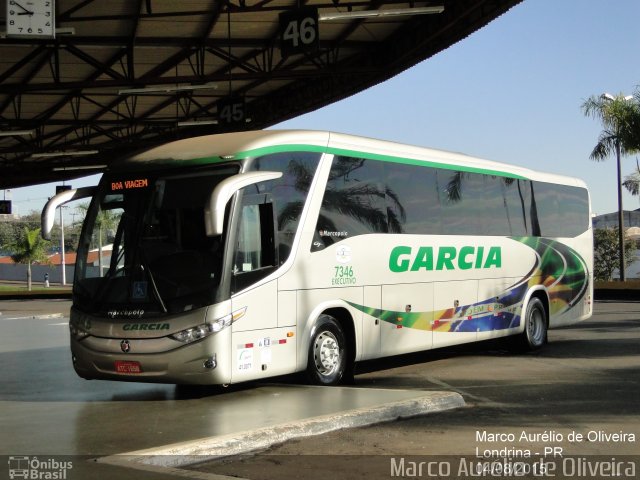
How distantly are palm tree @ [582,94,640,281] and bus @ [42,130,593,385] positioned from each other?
2309 cm

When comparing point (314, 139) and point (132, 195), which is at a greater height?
point (314, 139)

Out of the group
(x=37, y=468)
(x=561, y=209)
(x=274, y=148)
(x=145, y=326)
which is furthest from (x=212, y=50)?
(x=37, y=468)

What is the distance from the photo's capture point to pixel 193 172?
10.6 metres

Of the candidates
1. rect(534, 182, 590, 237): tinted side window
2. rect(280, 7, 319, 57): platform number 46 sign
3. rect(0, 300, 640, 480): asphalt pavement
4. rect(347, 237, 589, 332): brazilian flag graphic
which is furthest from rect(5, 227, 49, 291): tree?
rect(0, 300, 640, 480): asphalt pavement

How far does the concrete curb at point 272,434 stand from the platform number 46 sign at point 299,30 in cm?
903

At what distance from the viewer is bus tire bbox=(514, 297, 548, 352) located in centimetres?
1634

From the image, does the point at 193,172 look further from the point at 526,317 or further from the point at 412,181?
the point at 526,317

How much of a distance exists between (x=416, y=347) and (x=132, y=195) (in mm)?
4886

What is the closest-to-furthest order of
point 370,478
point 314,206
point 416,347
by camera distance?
point 370,478
point 314,206
point 416,347

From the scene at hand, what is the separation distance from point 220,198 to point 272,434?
249 cm

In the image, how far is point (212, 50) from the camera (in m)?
23.8

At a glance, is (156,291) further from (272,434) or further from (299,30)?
(299,30)

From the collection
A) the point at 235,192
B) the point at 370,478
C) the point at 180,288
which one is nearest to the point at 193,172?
the point at 235,192

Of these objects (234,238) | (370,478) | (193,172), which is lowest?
(370,478)
